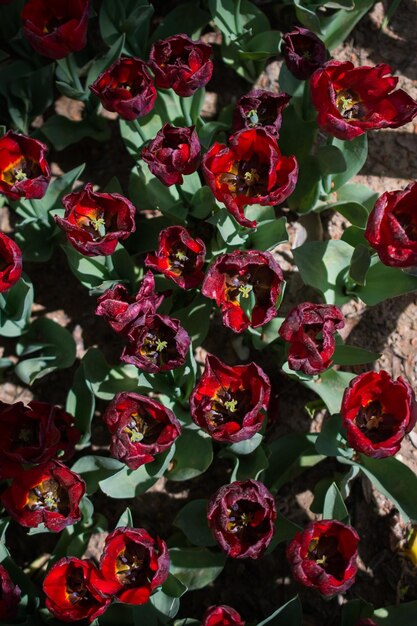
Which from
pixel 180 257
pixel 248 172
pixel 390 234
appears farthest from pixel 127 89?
pixel 390 234

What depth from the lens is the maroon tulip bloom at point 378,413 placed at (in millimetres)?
2252

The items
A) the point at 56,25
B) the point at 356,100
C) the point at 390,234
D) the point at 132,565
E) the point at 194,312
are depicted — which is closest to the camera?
the point at 390,234

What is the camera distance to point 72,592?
246cm

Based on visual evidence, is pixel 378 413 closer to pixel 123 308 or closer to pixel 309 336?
pixel 309 336

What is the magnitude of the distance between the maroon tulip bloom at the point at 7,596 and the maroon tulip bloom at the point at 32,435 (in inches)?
Answer: 13.1

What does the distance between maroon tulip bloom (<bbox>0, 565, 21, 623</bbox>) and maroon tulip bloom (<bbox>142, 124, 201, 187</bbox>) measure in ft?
4.47

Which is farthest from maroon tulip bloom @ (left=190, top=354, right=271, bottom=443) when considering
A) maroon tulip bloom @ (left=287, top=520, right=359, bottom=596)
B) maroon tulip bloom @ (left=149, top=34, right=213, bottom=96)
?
maroon tulip bloom @ (left=149, top=34, right=213, bottom=96)

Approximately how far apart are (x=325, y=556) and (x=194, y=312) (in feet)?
3.25

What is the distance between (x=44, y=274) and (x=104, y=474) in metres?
0.96

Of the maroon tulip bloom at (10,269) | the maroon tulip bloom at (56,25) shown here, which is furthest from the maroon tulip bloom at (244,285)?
the maroon tulip bloom at (56,25)

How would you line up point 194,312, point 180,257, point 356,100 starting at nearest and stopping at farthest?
point 180,257
point 356,100
point 194,312

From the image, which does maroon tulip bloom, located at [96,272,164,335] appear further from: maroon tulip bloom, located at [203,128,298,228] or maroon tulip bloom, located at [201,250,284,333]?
maroon tulip bloom, located at [203,128,298,228]

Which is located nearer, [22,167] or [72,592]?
[72,592]

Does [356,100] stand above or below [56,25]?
above
